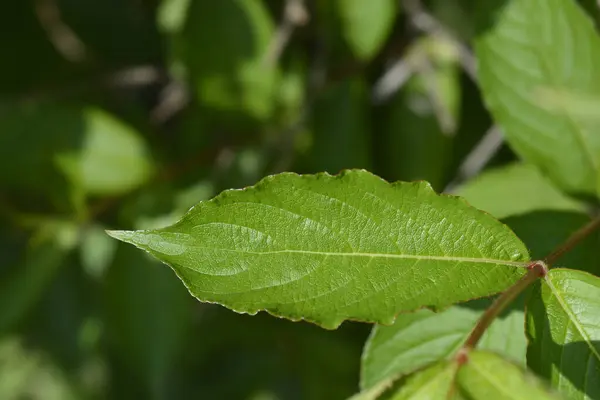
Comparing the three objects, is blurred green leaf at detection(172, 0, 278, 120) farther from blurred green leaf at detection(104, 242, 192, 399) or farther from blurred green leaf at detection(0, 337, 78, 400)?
blurred green leaf at detection(0, 337, 78, 400)

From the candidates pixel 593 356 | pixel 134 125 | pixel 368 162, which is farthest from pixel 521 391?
pixel 134 125

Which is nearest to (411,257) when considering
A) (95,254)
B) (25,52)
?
(95,254)

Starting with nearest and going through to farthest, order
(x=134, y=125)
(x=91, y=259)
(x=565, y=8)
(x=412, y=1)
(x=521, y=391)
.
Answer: (x=521, y=391) → (x=565, y=8) → (x=412, y=1) → (x=134, y=125) → (x=91, y=259)

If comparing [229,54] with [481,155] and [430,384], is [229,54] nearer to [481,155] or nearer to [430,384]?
[481,155]

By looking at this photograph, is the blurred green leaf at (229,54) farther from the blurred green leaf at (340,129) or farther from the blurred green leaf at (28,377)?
the blurred green leaf at (28,377)

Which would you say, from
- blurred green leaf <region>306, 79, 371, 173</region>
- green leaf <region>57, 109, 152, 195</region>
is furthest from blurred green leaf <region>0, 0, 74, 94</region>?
blurred green leaf <region>306, 79, 371, 173</region>

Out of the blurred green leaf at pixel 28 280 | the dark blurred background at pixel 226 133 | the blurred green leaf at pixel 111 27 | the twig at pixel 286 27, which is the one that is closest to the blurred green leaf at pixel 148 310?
the dark blurred background at pixel 226 133

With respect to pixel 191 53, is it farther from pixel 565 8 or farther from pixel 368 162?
pixel 565 8
